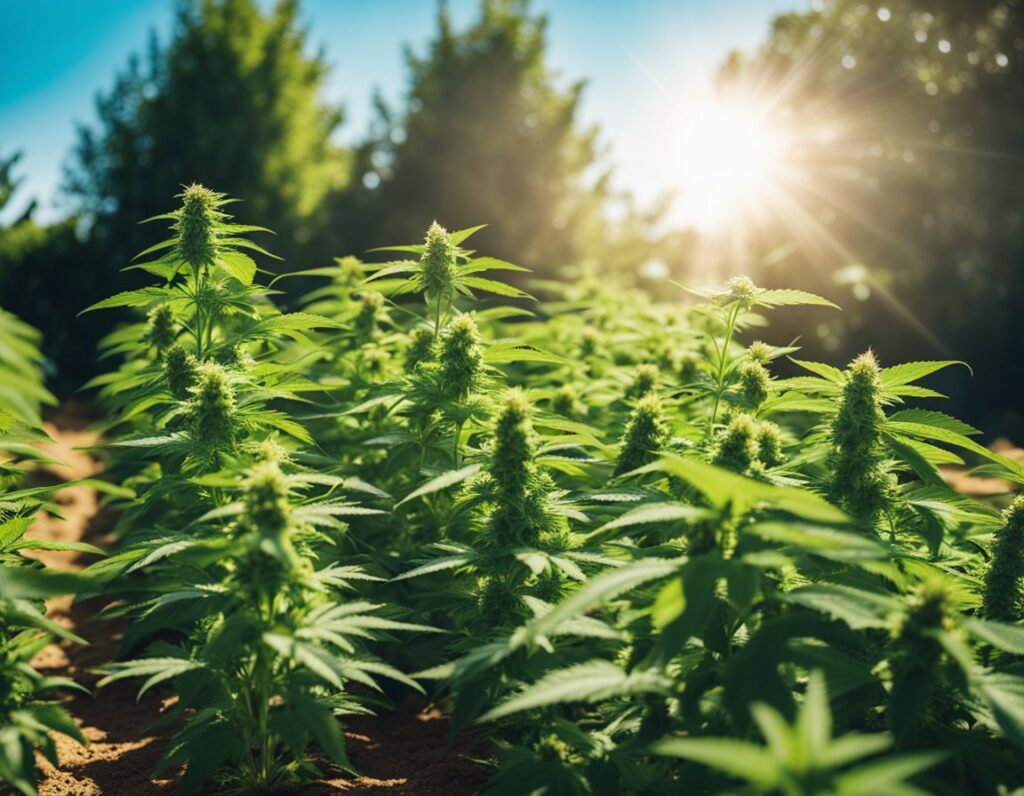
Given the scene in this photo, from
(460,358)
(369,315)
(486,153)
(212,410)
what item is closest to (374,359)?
(369,315)

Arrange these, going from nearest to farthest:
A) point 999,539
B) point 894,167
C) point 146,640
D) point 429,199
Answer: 1. point 999,539
2. point 146,640
3. point 894,167
4. point 429,199

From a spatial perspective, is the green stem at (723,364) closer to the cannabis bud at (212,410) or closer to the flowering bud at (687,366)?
the flowering bud at (687,366)

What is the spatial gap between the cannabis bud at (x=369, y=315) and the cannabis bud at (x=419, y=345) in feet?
1.34

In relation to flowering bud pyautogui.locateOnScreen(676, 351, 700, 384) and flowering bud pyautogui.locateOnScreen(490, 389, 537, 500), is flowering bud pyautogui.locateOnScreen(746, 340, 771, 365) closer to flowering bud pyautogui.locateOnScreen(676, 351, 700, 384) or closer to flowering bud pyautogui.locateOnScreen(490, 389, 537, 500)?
flowering bud pyautogui.locateOnScreen(676, 351, 700, 384)

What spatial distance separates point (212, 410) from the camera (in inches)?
102

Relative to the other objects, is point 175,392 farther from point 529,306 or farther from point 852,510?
point 529,306

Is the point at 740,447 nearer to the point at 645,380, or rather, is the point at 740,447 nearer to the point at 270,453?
the point at 645,380

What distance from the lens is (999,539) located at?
2.46 m

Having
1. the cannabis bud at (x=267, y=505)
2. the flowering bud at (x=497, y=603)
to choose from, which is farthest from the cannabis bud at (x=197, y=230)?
the flowering bud at (x=497, y=603)

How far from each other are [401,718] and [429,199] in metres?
19.3

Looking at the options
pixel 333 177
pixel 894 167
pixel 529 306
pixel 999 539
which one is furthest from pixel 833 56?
pixel 999 539

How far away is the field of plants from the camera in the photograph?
1804 mm


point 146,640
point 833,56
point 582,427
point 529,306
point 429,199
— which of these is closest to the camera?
point 582,427

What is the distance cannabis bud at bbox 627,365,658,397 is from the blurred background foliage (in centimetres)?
1102
